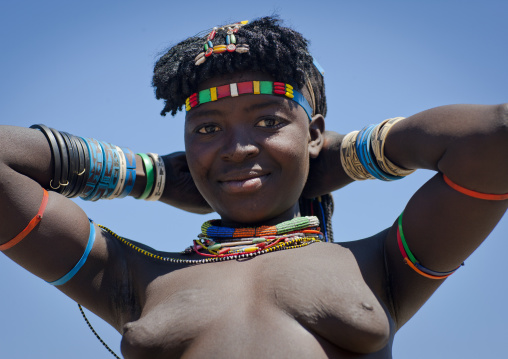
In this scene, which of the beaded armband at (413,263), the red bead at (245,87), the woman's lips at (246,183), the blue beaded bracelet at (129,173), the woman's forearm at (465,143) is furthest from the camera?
the blue beaded bracelet at (129,173)

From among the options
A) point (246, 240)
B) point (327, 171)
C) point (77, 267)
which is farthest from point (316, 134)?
point (77, 267)

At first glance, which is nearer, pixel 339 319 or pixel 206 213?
pixel 339 319

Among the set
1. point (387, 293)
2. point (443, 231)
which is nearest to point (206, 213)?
point (387, 293)

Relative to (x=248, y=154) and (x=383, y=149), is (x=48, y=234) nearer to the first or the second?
(x=248, y=154)

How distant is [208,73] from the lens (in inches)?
172

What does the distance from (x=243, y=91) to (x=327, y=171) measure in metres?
0.80

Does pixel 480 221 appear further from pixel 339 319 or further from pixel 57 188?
pixel 57 188

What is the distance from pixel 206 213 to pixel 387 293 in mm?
1527

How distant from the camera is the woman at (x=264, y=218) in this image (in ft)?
11.3

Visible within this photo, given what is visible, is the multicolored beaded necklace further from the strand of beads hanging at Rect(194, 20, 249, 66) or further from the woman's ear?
the strand of beads hanging at Rect(194, 20, 249, 66)

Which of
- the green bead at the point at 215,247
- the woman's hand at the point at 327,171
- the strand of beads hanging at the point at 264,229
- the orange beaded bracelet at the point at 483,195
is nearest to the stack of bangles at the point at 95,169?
the strand of beads hanging at the point at 264,229

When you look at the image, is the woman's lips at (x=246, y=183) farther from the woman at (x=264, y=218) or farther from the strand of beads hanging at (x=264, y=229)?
the strand of beads hanging at (x=264, y=229)

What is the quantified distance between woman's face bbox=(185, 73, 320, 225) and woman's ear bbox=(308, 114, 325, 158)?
0.70 feet

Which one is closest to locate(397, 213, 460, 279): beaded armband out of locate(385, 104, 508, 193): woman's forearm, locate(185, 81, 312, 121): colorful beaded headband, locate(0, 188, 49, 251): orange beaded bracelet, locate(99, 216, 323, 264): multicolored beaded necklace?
locate(385, 104, 508, 193): woman's forearm
